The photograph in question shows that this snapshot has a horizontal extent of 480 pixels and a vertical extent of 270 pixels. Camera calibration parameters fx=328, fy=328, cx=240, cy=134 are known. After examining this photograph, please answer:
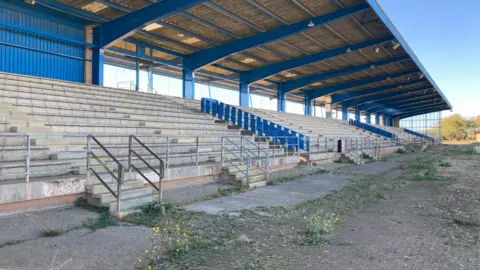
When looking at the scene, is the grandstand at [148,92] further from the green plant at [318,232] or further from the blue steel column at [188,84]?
the green plant at [318,232]

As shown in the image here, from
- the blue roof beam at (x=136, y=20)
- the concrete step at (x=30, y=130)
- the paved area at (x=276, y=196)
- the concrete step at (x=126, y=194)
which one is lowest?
the paved area at (x=276, y=196)

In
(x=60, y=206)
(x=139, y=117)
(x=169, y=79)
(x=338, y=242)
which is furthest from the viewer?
(x=169, y=79)

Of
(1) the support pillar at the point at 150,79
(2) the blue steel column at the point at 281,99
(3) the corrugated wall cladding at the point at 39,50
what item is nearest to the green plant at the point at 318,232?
(3) the corrugated wall cladding at the point at 39,50

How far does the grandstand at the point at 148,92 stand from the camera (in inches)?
264

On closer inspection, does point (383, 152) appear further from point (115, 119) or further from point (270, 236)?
point (270, 236)

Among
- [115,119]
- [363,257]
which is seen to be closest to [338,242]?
[363,257]

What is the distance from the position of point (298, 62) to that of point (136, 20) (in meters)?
13.0

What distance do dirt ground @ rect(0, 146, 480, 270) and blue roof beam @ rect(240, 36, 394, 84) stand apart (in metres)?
15.0

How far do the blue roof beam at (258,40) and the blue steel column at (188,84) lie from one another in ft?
1.36

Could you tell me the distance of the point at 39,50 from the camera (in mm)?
13477

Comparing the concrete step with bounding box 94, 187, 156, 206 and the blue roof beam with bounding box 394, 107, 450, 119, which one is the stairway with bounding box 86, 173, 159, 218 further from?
the blue roof beam with bounding box 394, 107, 450, 119

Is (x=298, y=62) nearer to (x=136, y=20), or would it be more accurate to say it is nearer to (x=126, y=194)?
(x=136, y=20)

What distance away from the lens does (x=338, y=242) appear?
4785 millimetres

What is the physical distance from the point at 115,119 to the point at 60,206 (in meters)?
5.57
